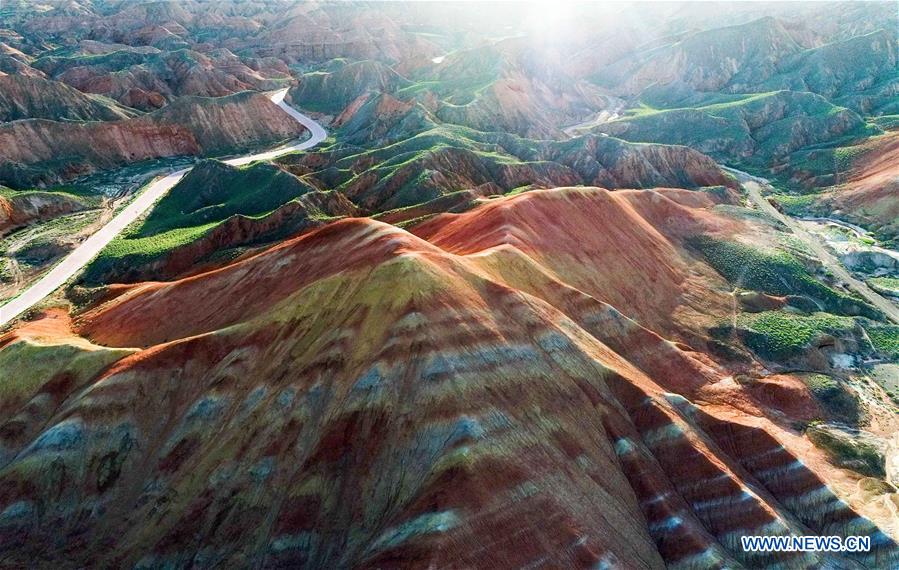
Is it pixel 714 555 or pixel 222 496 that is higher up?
pixel 222 496

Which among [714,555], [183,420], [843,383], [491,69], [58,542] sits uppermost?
[491,69]

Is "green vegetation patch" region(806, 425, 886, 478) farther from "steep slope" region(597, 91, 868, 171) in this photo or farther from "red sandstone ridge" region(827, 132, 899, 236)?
"steep slope" region(597, 91, 868, 171)

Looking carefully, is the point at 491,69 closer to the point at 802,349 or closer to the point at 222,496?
the point at 802,349

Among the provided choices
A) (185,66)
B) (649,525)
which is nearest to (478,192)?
(649,525)

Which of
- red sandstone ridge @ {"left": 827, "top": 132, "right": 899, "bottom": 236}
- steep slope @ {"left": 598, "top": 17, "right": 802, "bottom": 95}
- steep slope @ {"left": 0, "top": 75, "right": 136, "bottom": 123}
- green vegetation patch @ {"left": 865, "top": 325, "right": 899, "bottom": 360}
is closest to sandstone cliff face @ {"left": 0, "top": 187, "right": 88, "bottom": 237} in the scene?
steep slope @ {"left": 0, "top": 75, "right": 136, "bottom": 123}

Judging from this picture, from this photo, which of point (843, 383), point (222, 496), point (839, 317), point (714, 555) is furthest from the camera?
point (839, 317)

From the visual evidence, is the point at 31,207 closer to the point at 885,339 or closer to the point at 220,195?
the point at 220,195

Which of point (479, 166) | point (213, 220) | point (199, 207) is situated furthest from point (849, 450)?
point (199, 207)
